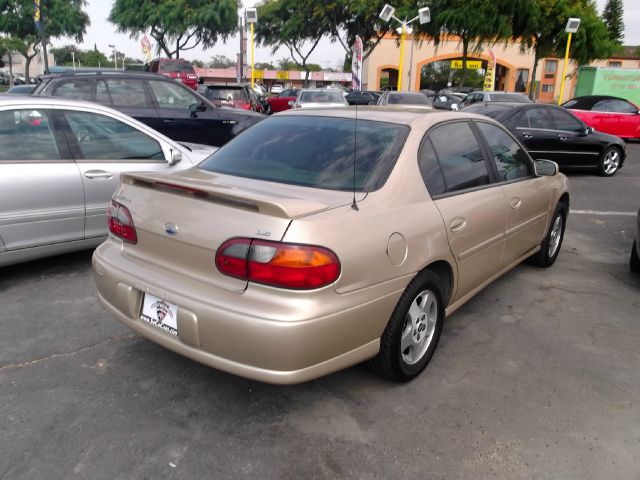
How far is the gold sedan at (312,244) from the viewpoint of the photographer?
2.35 meters

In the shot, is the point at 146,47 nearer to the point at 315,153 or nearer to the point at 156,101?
the point at 156,101

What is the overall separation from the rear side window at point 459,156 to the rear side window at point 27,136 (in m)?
3.11

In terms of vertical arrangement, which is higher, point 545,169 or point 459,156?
point 459,156

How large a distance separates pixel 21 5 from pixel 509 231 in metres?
41.6

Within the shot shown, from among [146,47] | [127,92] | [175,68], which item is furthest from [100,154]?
[146,47]

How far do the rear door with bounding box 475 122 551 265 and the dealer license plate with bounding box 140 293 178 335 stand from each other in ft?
7.98

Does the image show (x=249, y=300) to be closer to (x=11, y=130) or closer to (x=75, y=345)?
(x=75, y=345)

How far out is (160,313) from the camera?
105 inches

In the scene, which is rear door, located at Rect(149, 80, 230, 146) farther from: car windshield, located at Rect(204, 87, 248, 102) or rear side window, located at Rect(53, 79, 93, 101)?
car windshield, located at Rect(204, 87, 248, 102)

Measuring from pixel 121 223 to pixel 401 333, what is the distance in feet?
5.32

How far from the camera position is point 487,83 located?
32.6m

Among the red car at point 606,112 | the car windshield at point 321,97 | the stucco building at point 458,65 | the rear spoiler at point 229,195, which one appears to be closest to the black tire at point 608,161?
the red car at point 606,112

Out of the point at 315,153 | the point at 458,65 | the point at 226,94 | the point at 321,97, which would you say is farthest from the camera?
the point at 458,65

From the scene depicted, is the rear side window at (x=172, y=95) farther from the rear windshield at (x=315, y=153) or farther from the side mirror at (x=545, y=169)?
the side mirror at (x=545, y=169)
